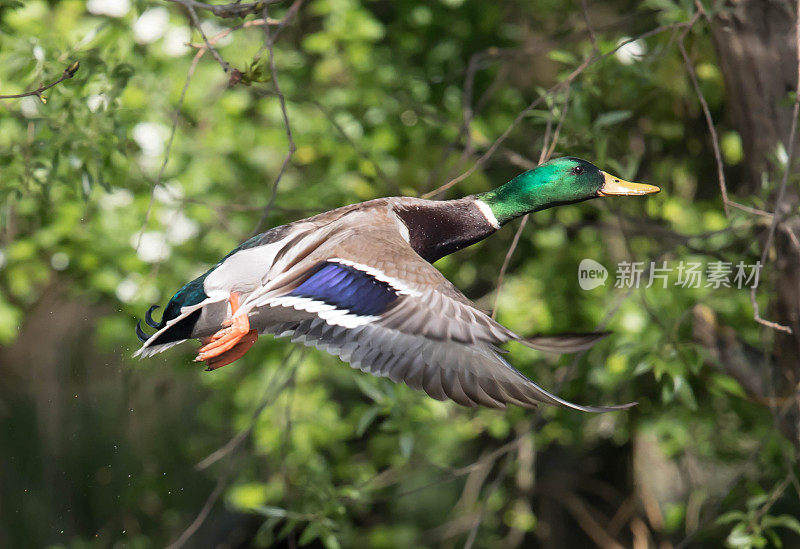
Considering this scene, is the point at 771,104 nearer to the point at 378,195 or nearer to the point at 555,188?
the point at 555,188

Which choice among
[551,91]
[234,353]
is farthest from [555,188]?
[234,353]

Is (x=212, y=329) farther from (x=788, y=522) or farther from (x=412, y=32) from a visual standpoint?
(x=412, y=32)

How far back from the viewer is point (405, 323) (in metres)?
1.63

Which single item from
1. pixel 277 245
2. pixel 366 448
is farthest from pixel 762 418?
pixel 277 245

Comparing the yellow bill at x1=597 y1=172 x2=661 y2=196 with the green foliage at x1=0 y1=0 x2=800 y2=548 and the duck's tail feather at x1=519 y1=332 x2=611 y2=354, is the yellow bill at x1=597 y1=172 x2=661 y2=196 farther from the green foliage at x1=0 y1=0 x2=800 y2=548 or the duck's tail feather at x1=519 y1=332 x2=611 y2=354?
the green foliage at x1=0 y1=0 x2=800 y2=548

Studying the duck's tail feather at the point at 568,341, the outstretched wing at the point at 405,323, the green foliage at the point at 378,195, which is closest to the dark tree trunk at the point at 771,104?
the green foliage at the point at 378,195

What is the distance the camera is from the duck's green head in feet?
6.68

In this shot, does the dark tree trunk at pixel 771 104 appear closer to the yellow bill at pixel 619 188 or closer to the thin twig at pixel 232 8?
the yellow bill at pixel 619 188

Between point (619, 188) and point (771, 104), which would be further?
point (771, 104)

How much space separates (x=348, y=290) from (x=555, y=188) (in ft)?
1.94

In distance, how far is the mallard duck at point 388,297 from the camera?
165 cm

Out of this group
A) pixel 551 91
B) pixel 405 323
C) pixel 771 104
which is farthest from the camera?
pixel 771 104

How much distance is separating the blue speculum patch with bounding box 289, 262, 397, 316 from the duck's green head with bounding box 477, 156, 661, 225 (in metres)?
0.46

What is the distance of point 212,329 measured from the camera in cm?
199
